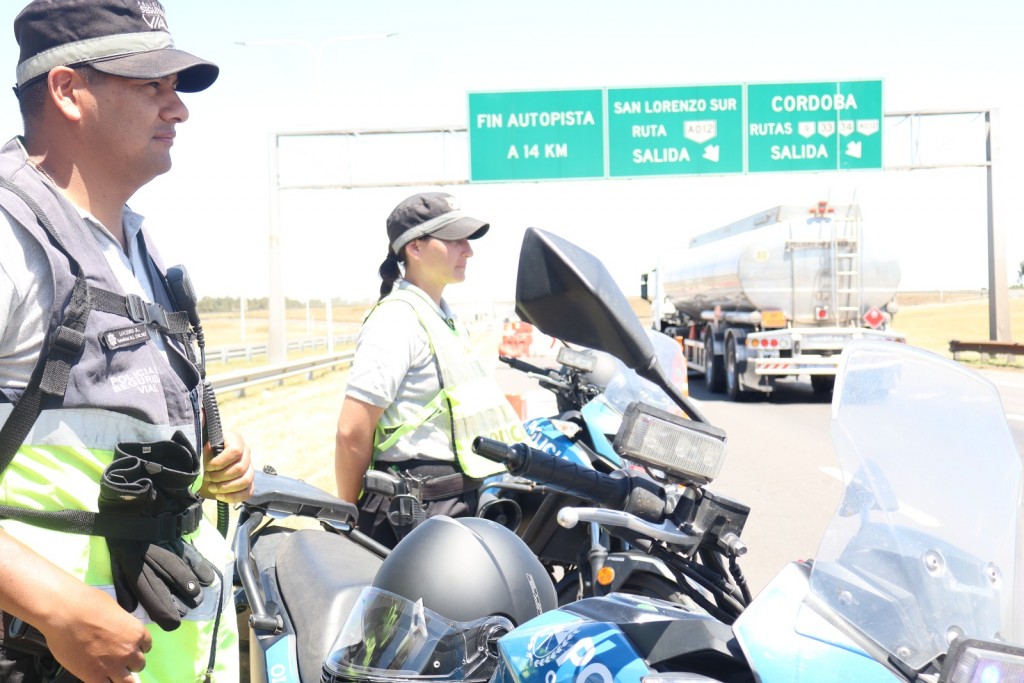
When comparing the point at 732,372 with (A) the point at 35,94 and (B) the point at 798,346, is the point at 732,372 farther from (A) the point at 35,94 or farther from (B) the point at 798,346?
(A) the point at 35,94

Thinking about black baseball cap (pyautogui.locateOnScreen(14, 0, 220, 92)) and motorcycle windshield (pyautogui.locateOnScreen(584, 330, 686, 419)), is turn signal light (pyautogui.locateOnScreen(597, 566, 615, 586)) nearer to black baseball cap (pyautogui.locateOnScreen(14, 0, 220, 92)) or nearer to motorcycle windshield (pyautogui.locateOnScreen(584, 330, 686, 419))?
motorcycle windshield (pyautogui.locateOnScreen(584, 330, 686, 419))

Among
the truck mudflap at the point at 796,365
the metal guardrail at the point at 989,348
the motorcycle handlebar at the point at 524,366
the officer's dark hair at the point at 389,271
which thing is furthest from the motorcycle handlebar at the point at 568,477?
the metal guardrail at the point at 989,348

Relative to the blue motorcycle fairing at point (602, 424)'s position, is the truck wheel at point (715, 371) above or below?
below

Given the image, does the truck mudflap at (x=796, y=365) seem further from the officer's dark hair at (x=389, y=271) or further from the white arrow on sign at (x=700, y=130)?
the officer's dark hair at (x=389, y=271)

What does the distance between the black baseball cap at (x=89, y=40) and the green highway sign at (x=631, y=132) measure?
21.6m

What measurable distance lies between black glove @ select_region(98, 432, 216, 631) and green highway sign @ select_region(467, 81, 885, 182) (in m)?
21.9

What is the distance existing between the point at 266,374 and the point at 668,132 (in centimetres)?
1106

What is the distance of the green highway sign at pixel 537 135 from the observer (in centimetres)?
2347

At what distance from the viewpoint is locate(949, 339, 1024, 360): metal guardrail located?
21.4 meters

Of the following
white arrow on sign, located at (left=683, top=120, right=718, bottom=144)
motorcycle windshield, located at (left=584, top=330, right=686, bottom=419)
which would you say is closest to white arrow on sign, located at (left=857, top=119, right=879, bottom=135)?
white arrow on sign, located at (left=683, top=120, right=718, bottom=144)

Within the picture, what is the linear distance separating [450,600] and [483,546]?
0.13 meters

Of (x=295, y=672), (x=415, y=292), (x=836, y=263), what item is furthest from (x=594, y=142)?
(x=295, y=672)

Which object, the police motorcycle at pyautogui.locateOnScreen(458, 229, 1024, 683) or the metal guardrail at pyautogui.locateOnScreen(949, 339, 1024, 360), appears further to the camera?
the metal guardrail at pyautogui.locateOnScreen(949, 339, 1024, 360)

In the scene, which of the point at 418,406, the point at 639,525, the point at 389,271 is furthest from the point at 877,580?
the point at 389,271
